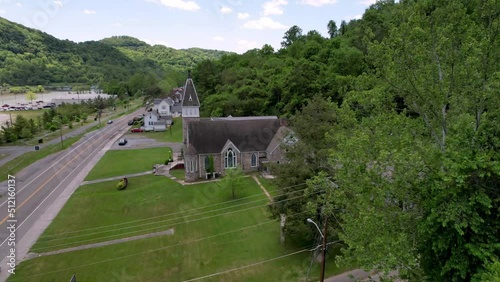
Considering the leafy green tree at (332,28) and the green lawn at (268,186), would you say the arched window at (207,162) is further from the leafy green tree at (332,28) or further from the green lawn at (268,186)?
the leafy green tree at (332,28)

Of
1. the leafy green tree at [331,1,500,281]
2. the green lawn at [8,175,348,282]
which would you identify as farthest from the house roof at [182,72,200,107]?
the leafy green tree at [331,1,500,281]

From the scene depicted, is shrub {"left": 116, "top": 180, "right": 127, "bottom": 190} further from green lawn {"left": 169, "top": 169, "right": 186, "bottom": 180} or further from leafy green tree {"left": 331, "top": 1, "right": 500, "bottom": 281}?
leafy green tree {"left": 331, "top": 1, "right": 500, "bottom": 281}

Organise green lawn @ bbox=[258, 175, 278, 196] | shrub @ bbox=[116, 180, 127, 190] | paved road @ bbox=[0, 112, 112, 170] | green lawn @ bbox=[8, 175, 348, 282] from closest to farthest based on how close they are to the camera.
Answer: green lawn @ bbox=[8, 175, 348, 282] < green lawn @ bbox=[258, 175, 278, 196] < shrub @ bbox=[116, 180, 127, 190] < paved road @ bbox=[0, 112, 112, 170]

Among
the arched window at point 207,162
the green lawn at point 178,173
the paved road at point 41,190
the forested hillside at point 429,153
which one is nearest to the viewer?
the forested hillside at point 429,153

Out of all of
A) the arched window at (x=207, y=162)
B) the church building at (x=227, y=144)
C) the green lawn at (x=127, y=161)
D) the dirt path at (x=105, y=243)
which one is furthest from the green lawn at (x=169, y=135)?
the dirt path at (x=105, y=243)

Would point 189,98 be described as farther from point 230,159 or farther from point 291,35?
point 291,35

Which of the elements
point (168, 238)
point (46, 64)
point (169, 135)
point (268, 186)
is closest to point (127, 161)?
point (169, 135)
